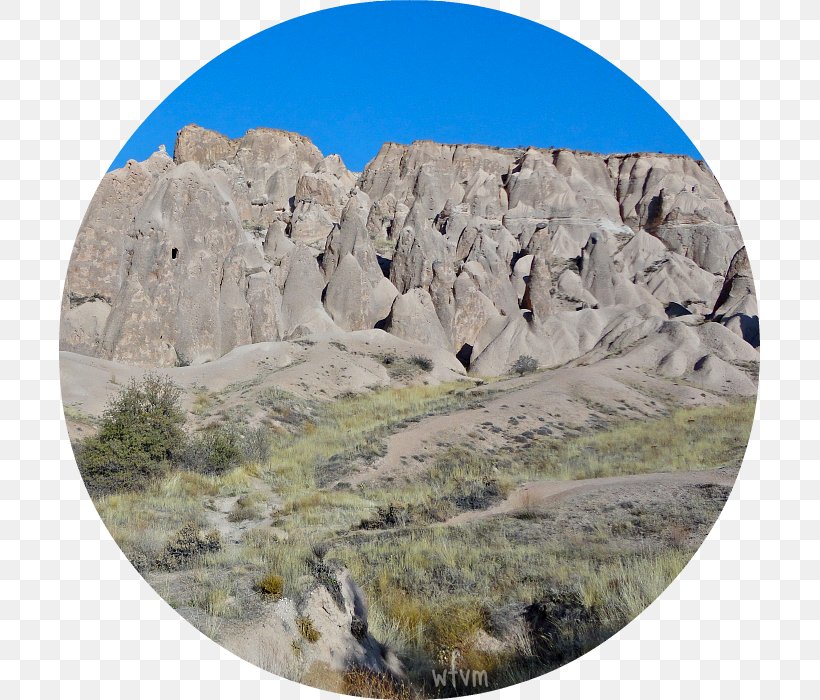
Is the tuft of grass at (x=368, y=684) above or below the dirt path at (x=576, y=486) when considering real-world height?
below

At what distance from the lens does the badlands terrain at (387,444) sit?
6.55 meters

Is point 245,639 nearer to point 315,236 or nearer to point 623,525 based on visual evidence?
point 623,525

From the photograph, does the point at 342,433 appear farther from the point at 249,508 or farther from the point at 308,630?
the point at 308,630

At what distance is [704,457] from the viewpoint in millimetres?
9680

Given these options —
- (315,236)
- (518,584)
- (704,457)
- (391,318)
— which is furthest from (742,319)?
(315,236)

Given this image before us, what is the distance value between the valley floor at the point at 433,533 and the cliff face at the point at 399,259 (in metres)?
6.02

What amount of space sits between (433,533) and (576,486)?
7.67 ft

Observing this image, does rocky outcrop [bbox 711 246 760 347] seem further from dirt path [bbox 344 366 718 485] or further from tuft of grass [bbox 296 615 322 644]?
tuft of grass [bbox 296 615 322 644]

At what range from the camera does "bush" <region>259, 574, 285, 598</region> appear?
21.6 feet

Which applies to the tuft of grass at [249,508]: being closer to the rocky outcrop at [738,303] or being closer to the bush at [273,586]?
the bush at [273,586]

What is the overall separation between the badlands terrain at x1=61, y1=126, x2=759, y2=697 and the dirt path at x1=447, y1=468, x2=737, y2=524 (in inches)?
1.7

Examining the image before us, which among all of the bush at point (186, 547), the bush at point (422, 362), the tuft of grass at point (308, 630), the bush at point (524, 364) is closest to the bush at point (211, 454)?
the bush at point (186, 547)

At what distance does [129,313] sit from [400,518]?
52.1 feet

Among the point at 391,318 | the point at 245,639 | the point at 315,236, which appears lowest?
the point at 245,639
